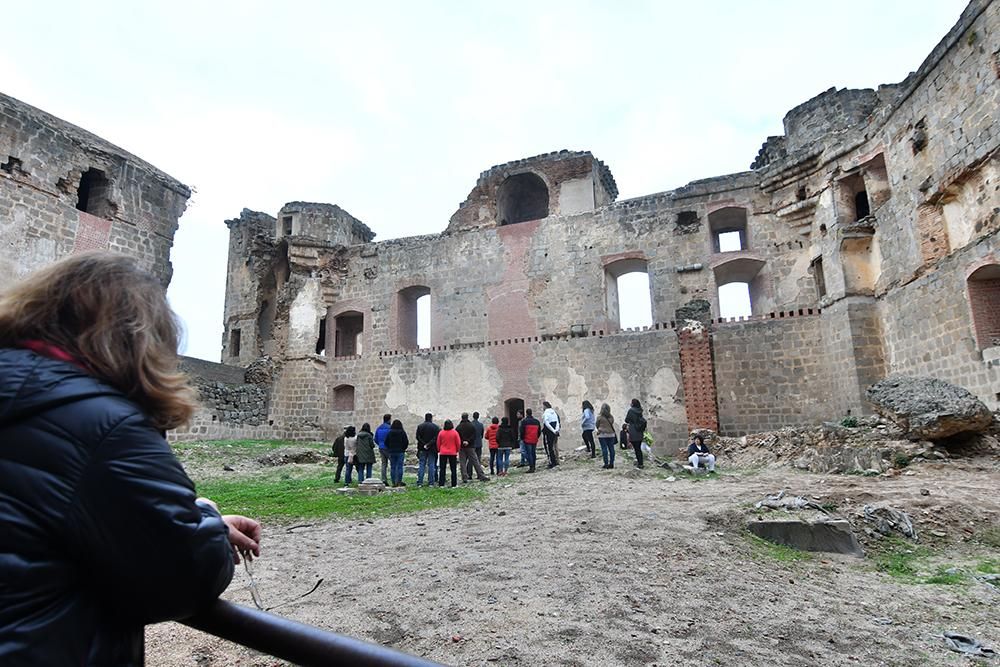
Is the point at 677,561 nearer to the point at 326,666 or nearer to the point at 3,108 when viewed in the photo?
the point at 326,666

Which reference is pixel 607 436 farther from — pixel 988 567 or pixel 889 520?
pixel 988 567

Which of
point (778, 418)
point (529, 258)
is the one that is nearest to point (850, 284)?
point (778, 418)

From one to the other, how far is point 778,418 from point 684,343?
9.49 ft

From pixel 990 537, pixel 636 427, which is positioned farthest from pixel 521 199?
pixel 990 537

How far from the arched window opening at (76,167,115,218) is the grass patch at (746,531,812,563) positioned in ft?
51.5

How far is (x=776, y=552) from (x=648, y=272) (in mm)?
12867

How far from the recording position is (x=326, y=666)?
108 centimetres

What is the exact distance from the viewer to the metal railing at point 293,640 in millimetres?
1030

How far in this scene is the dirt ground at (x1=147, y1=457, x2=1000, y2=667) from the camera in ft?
10.3

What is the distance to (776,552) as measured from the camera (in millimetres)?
5098

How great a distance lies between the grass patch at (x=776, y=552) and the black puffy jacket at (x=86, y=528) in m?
5.01

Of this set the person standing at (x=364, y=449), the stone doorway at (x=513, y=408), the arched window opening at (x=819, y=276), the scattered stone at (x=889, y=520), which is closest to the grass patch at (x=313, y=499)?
the person standing at (x=364, y=449)

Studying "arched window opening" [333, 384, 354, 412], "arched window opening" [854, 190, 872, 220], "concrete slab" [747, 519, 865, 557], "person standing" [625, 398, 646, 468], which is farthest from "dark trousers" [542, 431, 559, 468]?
"arched window opening" [854, 190, 872, 220]

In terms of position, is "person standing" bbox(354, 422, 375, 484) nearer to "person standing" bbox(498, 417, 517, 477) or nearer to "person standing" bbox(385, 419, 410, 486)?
"person standing" bbox(385, 419, 410, 486)
